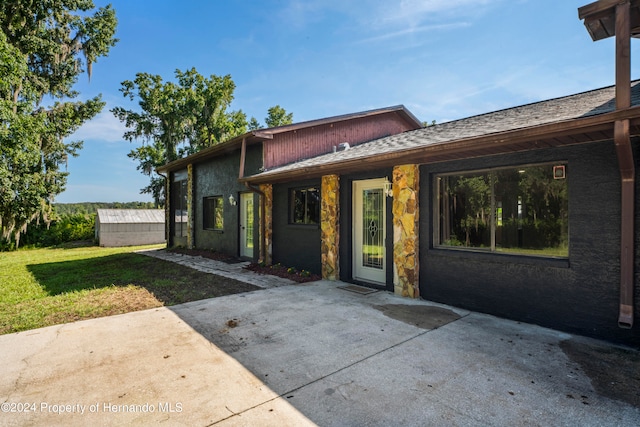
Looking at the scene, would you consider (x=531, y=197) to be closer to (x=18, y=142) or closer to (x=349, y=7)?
(x=349, y=7)

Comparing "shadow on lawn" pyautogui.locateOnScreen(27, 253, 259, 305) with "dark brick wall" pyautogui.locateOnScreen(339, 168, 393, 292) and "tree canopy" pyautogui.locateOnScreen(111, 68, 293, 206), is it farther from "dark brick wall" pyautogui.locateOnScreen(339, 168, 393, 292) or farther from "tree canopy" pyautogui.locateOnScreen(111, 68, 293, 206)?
"tree canopy" pyautogui.locateOnScreen(111, 68, 293, 206)

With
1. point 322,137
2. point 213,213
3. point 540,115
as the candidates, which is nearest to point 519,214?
point 540,115

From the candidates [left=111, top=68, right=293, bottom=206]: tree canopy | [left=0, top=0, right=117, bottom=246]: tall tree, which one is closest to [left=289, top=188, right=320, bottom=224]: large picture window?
[left=0, top=0, right=117, bottom=246]: tall tree

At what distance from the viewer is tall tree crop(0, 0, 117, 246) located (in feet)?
36.3

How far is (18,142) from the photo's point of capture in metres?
10.8

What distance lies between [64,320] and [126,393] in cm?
281

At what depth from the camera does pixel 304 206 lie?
8312 millimetres

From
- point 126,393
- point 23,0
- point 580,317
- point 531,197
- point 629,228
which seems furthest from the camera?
point 23,0

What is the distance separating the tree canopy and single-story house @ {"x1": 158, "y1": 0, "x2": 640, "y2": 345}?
61.4 feet

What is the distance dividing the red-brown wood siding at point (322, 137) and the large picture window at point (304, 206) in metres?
1.60

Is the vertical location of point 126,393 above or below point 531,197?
below

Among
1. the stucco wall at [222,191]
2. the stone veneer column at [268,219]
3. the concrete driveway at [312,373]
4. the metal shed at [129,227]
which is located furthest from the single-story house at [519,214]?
the metal shed at [129,227]

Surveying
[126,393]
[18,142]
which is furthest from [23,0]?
[126,393]

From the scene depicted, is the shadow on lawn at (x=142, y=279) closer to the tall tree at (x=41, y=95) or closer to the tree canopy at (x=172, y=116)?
the tall tree at (x=41, y=95)
